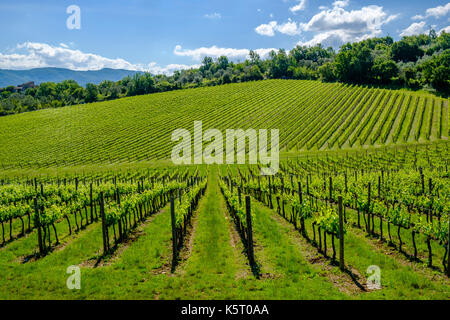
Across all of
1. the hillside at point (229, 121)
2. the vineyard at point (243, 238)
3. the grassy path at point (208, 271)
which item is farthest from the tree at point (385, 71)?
the grassy path at point (208, 271)

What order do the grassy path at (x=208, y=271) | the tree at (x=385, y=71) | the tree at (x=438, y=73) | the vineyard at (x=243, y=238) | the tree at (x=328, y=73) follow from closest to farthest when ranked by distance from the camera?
the grassy path at (x=208, y=271)
the vineyard at (x=243, y=238)
the tree at (x=438, y=73)
the tree at (x=385, y=71)
the tree at (x=328, y=73)

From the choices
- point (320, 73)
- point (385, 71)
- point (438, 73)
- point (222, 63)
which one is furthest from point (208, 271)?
point (222, 63)

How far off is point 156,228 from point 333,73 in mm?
108957

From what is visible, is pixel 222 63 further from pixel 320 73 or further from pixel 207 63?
pixel 320 73

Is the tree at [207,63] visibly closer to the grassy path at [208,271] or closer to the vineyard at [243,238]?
the vineyard at [243,238]

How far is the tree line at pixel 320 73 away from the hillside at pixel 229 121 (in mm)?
7667

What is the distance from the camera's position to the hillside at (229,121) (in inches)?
2450

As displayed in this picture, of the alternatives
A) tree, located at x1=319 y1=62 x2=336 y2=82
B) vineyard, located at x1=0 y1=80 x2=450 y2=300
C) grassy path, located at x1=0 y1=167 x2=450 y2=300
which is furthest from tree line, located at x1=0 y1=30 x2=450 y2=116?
grassy path, located at x1=0 y1=167 x2=450 y2=300

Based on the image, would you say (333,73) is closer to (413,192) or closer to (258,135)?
(258,135)

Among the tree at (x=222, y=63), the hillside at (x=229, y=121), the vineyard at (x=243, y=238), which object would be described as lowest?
the vineyard at (x=243, y=238)

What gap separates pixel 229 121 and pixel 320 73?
179 feet
